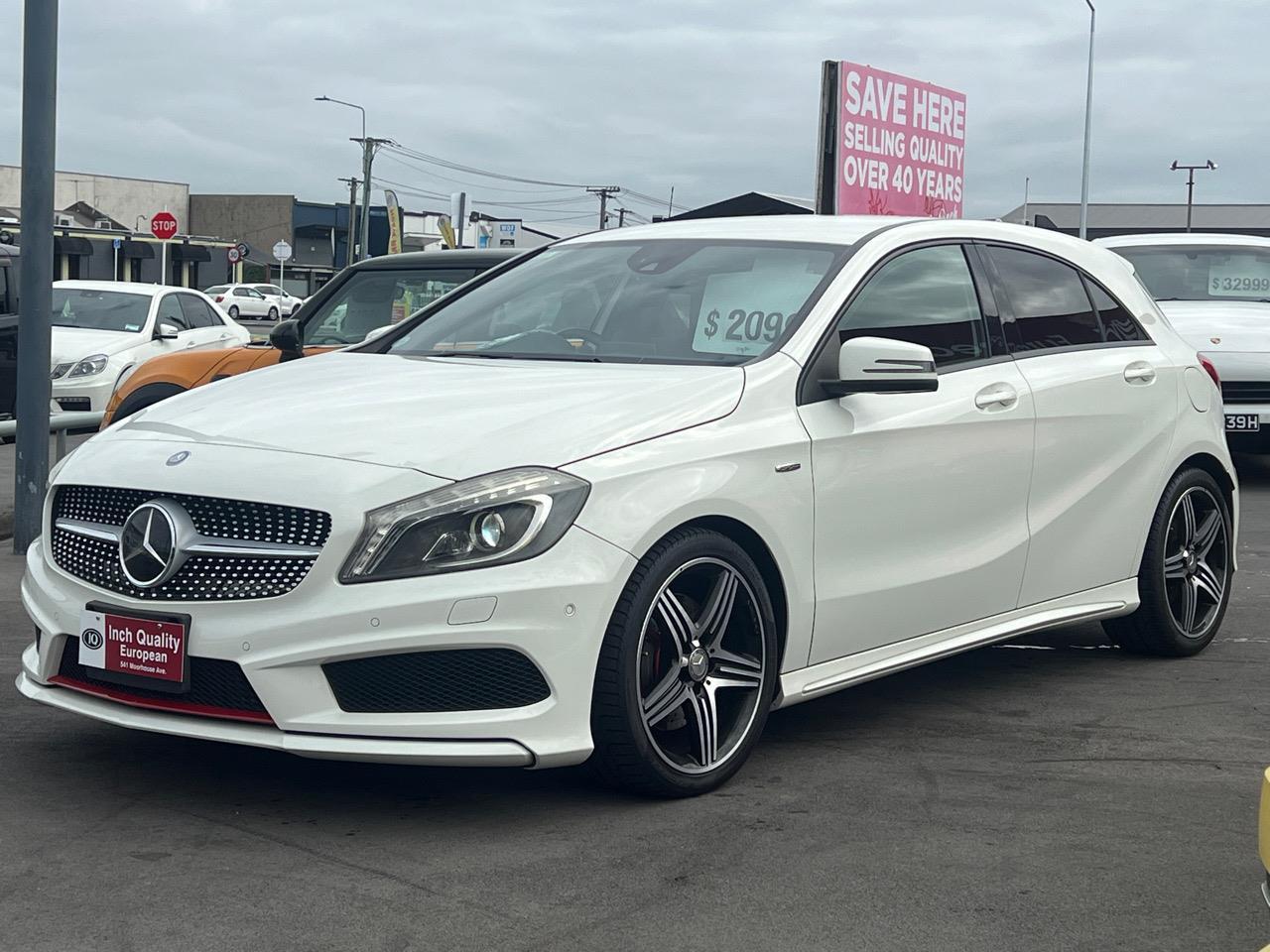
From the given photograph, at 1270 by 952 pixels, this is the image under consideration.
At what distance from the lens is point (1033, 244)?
6.04m

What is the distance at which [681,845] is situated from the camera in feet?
13.1

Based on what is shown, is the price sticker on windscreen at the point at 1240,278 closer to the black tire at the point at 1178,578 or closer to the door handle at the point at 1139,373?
the black tire at the point at 1178,578

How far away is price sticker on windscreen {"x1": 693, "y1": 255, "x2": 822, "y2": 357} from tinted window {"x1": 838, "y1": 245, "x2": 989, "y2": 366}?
177 millimetres

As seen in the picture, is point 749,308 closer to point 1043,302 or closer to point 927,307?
point 927,307

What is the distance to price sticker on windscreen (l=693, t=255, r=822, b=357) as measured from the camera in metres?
4.89

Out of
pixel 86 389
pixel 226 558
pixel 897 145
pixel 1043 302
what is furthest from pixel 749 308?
pixel 897 145

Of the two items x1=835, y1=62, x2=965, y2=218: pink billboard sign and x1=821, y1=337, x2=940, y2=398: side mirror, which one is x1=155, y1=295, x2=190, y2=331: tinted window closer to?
x1=835, y1=62, x2=965, y2=218: pink billboard sign

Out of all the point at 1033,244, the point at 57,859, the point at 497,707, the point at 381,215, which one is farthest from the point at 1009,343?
the point at 381,215

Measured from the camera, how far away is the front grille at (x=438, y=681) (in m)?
3.95

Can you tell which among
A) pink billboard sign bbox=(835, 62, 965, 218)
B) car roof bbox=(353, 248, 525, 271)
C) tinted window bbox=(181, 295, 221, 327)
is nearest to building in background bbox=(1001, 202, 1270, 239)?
pink billboard sign bbox=(835, 62, 965, 218)

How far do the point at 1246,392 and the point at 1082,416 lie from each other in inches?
271

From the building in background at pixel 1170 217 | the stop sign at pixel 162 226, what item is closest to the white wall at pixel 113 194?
the stop sign at pixel 162 226

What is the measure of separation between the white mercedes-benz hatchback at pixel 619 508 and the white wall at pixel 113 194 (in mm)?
69523

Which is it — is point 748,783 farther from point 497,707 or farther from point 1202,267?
point 1202,267
